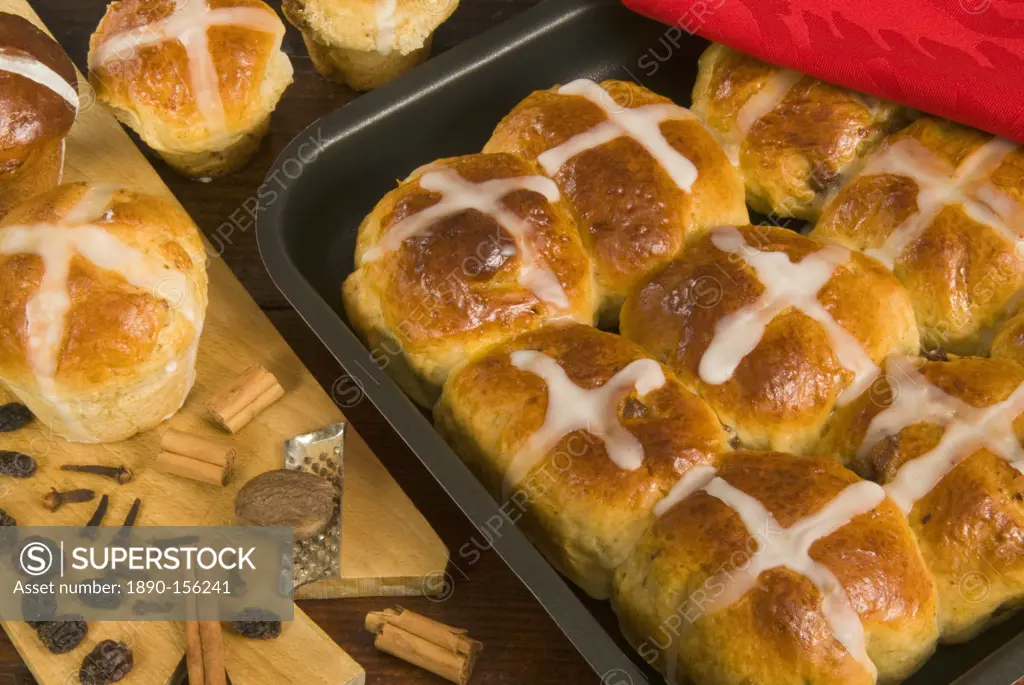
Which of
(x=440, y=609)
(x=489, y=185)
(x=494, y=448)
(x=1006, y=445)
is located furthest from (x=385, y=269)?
(x=1006, y=445)

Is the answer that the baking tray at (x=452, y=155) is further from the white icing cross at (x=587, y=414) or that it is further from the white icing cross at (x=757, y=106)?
the white icing cross at (x=757, y=106)

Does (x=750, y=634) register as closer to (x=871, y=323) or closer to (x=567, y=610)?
(x=567, y=610)

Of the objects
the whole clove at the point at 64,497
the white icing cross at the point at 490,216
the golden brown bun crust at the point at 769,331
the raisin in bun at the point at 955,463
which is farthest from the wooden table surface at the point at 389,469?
the raisin in bun at the point at 955,463

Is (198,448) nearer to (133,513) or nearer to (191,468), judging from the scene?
(191,468)

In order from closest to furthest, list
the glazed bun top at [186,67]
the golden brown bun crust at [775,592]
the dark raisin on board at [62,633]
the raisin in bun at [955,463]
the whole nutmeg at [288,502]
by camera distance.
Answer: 1. the golden brown bun crust at [775,592]
2. the raisin in bun at [955,463]
3. the dark raisin on board at [62,633]
4. the whole nutmeg at [288,502]
5. the glazed bun top at [186,67]

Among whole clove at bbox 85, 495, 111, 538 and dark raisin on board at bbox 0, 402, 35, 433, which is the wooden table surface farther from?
dark raisin on board at bbox 0, 402, 35, 433

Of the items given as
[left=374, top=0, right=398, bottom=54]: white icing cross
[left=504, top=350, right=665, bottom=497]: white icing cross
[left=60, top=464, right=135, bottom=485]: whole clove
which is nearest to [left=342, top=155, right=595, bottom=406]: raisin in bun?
[left=504, top=350, right=665, bottom=497]: white icing cross

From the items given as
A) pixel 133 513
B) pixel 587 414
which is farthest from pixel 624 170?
pixel 133 513
